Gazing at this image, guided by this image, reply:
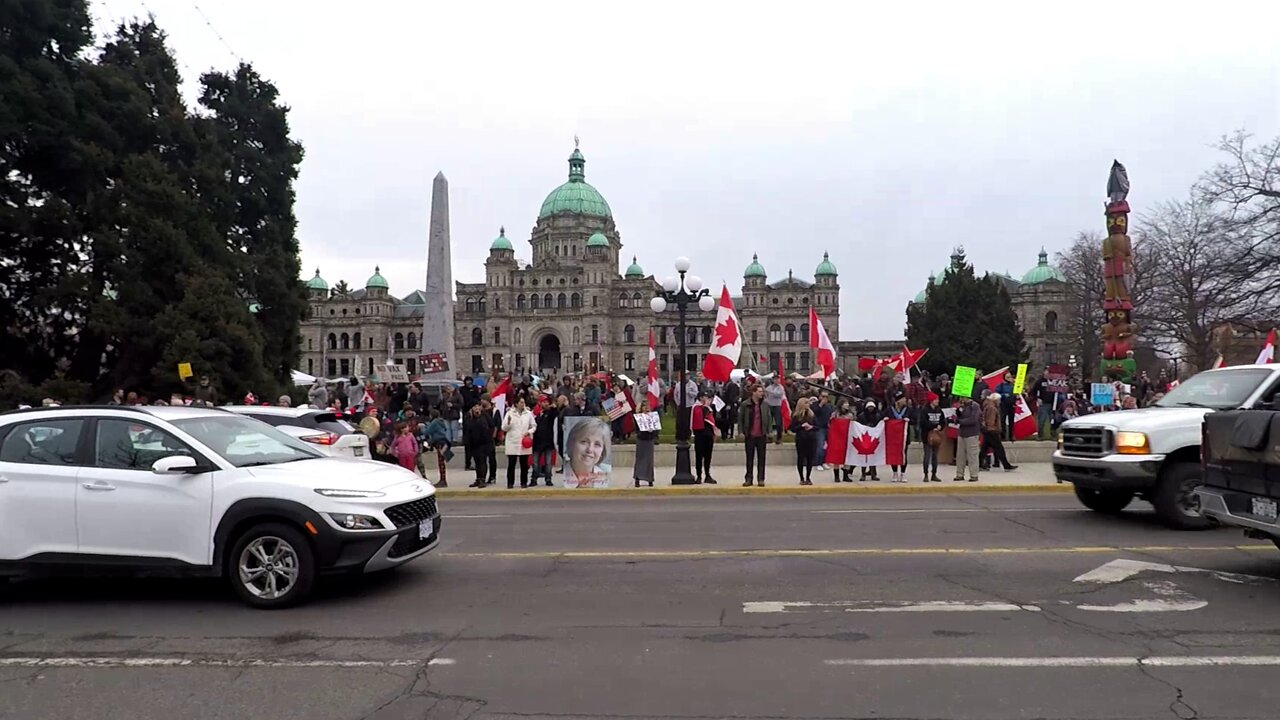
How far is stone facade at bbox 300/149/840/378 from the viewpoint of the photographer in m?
111

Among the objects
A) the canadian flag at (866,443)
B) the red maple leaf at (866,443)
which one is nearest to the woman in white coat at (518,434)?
the canadian flag at (866,443)

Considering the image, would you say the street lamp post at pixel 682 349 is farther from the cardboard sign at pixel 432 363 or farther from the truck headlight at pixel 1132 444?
the cardboard sign at pixel 432 363

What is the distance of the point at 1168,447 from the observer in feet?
32.5

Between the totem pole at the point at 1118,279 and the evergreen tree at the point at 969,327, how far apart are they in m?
35.8

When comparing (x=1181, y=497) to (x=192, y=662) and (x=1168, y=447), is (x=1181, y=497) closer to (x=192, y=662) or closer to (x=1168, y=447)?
(x=1168, y=447)

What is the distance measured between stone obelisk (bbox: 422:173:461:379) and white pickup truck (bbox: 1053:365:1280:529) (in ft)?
83.8

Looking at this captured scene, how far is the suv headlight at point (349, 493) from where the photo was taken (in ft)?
21.5

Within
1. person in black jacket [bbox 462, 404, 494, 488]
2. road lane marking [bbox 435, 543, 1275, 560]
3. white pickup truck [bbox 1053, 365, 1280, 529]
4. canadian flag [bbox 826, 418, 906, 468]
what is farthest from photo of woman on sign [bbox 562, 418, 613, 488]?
white pickup truck [bbox 1053, 365, 1280, 529]

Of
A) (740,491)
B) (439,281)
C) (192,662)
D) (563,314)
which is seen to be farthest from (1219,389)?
(563,314)

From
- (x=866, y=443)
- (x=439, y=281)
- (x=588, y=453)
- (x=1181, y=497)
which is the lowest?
(x=1181, y=497)

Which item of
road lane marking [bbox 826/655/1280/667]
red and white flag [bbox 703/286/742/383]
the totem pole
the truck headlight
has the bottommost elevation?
road lane marking [bbox 826/655/1280/667]

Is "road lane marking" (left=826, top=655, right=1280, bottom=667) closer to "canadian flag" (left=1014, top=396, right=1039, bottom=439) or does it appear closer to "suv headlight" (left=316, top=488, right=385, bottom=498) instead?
"suv headlight" (left=316, top=488, right=385, bottom=498)

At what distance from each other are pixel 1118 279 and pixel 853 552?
2021cm

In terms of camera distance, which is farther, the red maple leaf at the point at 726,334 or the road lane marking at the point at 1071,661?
the red maple leaf at the point at 726,334
